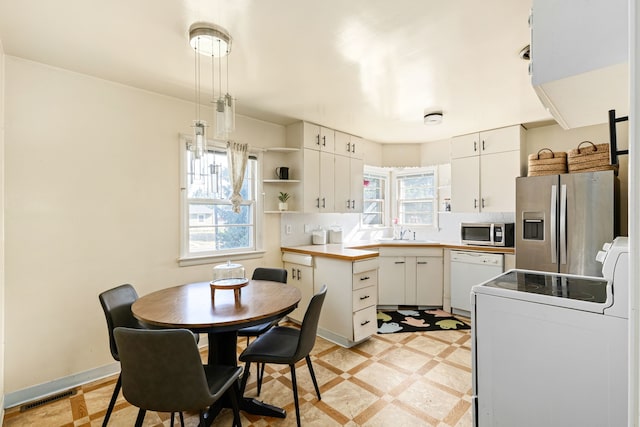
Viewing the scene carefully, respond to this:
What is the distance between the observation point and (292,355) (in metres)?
1.93

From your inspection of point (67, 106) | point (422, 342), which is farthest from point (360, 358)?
point (67, 106)

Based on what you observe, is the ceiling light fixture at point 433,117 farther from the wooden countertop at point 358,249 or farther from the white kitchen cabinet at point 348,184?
the wooden countertop at point 358,249

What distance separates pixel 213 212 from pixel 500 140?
355cm

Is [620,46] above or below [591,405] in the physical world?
above

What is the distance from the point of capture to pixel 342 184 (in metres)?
4.11

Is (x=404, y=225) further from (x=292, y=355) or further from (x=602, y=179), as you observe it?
(x=292, y=355)

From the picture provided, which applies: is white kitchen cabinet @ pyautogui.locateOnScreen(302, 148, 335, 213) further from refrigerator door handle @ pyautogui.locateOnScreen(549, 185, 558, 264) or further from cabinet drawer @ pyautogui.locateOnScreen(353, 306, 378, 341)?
refrigerator door handle @ pyautogui.locateOnScreen(549, 185, 558, 264)

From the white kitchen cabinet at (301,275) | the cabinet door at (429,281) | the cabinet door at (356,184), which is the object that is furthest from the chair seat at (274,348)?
the cabinet door at (429,281)

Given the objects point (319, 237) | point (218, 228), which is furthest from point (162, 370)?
point (319, 237)

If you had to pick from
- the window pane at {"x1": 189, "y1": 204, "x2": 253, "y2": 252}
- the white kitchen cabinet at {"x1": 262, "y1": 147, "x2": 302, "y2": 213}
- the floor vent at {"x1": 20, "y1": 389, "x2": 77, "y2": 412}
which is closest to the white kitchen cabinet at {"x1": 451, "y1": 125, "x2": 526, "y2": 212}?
the white kitchen cabinet at {"x1": 262, "y1": 147, "x2": 302, "y2": 213}

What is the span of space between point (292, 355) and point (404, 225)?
353cm

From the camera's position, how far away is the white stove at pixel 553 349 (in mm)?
1192

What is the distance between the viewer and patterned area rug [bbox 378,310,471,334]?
3.56 m

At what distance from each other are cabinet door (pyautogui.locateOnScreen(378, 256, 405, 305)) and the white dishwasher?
2.12 ft
